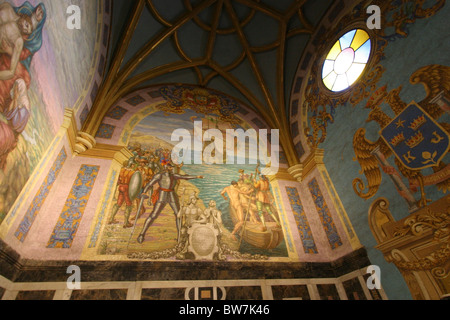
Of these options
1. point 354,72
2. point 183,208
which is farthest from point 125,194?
point 354,72

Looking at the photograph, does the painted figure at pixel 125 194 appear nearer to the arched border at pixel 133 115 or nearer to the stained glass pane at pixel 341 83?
the arched border at pixel 133 115

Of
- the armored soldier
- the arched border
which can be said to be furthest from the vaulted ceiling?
the armored soldier

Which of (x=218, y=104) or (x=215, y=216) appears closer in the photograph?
(x=215, y=216)

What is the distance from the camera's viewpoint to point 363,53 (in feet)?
20.3

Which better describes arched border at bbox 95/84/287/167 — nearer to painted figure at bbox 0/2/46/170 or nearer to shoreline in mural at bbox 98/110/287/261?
shoreline in mural at bbox 98/110/287/261

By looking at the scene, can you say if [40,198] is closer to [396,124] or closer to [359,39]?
[396,124]

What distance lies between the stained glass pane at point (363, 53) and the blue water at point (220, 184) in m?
4.15

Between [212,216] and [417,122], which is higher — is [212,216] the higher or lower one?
the lower one

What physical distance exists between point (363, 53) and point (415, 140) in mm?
2904

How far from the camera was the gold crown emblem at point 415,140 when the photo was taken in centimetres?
448
